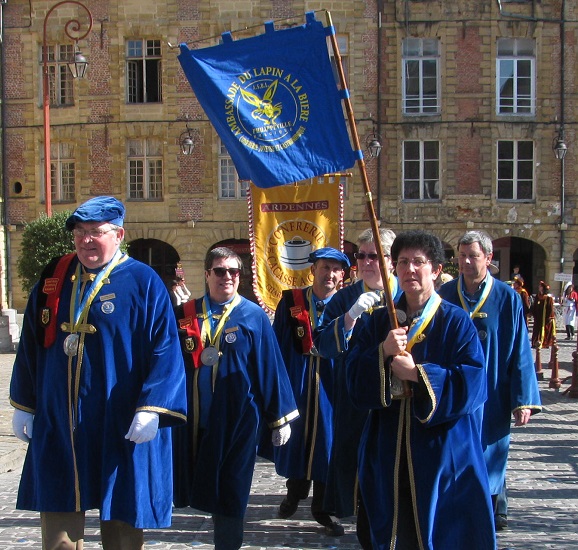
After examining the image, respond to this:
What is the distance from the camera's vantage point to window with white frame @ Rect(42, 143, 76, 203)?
3181 centimetres

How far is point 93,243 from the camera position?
4.55m

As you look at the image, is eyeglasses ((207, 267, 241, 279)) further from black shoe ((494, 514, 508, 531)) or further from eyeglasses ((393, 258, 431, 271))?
black shoe ((494, 514, 508, 531))

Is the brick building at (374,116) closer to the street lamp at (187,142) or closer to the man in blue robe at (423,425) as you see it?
the street lamp at (187,142)

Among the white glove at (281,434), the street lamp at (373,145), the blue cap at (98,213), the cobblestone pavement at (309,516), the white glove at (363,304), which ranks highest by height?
the street lamp at (373,145)

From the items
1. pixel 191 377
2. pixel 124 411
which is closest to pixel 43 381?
pixel 124 411

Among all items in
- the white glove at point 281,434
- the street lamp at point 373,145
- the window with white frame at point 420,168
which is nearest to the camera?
the white glove at point 281,434

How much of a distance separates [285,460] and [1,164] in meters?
27.8

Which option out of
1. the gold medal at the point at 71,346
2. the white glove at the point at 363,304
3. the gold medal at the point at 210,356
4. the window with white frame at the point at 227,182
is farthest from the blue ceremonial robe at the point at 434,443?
the window with white frame at the point at 227,182

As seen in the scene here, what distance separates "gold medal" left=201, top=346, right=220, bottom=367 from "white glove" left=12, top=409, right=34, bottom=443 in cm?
124

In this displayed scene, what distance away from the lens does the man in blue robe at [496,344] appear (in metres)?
5.95

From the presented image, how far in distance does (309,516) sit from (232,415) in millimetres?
1651

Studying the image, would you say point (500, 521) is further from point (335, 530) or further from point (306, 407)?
point (306, 407)

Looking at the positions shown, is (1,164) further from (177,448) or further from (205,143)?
(177,448)

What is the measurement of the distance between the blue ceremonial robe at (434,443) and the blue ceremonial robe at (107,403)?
0.97 meters
